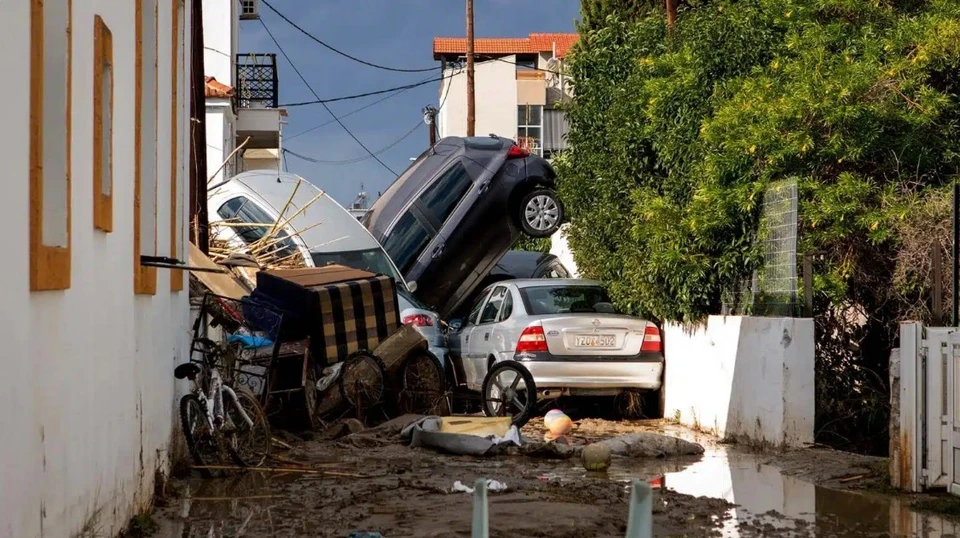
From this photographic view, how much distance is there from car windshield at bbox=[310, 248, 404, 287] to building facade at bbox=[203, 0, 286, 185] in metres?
11.5

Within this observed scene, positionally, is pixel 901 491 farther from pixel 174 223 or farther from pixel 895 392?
pixel 174 223

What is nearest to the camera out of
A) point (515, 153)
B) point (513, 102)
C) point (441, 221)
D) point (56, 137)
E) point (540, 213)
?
point (56, 137)

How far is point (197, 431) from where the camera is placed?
10.9 metres

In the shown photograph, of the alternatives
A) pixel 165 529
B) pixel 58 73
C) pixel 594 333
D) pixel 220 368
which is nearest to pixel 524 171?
pixel 594 333

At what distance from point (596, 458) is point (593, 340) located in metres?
3.98

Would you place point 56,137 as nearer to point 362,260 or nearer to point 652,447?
point 652,447

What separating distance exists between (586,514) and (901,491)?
8.50 ft

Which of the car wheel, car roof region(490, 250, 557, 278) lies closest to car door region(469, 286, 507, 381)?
the car wheel

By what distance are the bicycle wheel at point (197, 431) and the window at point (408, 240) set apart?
10.5 m

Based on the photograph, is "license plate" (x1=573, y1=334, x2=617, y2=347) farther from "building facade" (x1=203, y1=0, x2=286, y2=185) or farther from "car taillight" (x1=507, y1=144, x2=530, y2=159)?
"building facade" (x1=203, y1=0, x2=286, y2=185)

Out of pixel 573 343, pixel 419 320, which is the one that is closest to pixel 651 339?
pixel 573 343

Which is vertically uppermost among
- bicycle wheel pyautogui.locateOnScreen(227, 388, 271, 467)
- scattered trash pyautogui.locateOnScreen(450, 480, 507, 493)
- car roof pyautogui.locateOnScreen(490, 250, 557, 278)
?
car roof pyautogui.locateOnScreen(490, 250, 557, 278)

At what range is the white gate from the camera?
366 inches

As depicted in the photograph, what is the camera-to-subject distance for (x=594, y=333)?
51.3 ft
